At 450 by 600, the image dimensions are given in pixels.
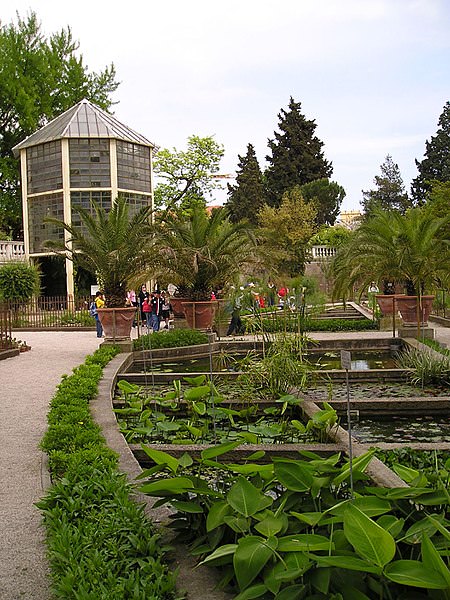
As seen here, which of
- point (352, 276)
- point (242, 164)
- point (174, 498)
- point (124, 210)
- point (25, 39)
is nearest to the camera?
point (174, 498)

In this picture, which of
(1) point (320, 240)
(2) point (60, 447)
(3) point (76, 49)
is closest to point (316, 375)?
(2) point (60, 447)

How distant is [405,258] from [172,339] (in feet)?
17.6

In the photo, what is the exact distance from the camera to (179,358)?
575 inches

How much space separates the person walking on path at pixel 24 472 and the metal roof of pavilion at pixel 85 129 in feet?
81.7

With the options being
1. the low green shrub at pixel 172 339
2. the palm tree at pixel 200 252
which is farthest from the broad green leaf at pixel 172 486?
the palm tree at pixel 200 252

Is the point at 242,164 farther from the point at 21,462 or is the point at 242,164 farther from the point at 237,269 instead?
the point at 21,462

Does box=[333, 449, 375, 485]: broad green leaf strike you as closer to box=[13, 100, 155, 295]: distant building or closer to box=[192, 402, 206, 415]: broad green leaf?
box=[192, 402, 206, 415]: broad green leaf

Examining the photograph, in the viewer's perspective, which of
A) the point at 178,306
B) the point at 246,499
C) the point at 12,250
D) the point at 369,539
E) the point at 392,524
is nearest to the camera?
the point at 369,539

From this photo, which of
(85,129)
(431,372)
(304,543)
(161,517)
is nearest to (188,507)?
(161,517)

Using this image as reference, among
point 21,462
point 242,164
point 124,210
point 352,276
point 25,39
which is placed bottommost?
point 21,462

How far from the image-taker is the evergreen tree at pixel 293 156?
54469 mm

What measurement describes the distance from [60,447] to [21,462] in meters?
0.40

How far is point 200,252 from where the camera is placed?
17.7m

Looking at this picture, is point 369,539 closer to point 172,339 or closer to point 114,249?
point 172,339
